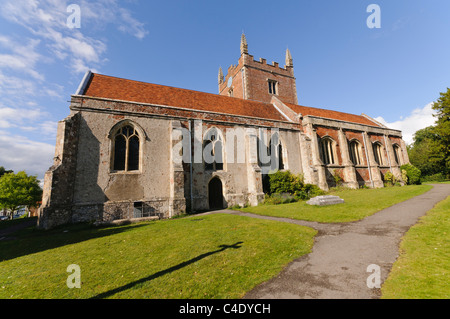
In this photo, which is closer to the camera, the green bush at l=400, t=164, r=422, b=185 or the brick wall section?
the brick wall section

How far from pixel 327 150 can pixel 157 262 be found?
21.6 m

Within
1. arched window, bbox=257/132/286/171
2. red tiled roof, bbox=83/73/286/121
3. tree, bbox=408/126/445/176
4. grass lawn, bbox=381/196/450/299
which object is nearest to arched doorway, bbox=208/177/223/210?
arched window, bbox=257/132/286/171

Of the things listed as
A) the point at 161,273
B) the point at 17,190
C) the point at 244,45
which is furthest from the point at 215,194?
the point at 17,190

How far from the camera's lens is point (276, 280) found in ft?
12.0

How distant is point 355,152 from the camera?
2320 centimetres

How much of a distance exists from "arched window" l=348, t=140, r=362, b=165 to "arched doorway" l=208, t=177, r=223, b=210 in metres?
17.8

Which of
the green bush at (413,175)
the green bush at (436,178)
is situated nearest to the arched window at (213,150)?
the green bush at (413,175)

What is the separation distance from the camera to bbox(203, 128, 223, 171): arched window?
15359 mm

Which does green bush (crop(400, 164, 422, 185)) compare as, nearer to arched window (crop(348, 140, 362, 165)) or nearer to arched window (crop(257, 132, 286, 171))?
arched window (crop(348, 140, 362, 165))

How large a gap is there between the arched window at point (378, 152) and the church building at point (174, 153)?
2812 mm

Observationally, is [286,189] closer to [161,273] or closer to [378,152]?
[161,273]

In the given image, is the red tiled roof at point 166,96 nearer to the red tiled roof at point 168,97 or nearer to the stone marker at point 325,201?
the red tiled roof at point 168,97

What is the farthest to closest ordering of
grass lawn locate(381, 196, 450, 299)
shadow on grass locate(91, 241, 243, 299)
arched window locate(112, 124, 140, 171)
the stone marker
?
arched window locate(112, 124, 140, 171)
the stone marker
shadow on grass locate(91, 241, 243, 299)
grass lawn locate(381, 196, 450, 299)

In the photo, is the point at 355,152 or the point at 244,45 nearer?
the point at 355,152
